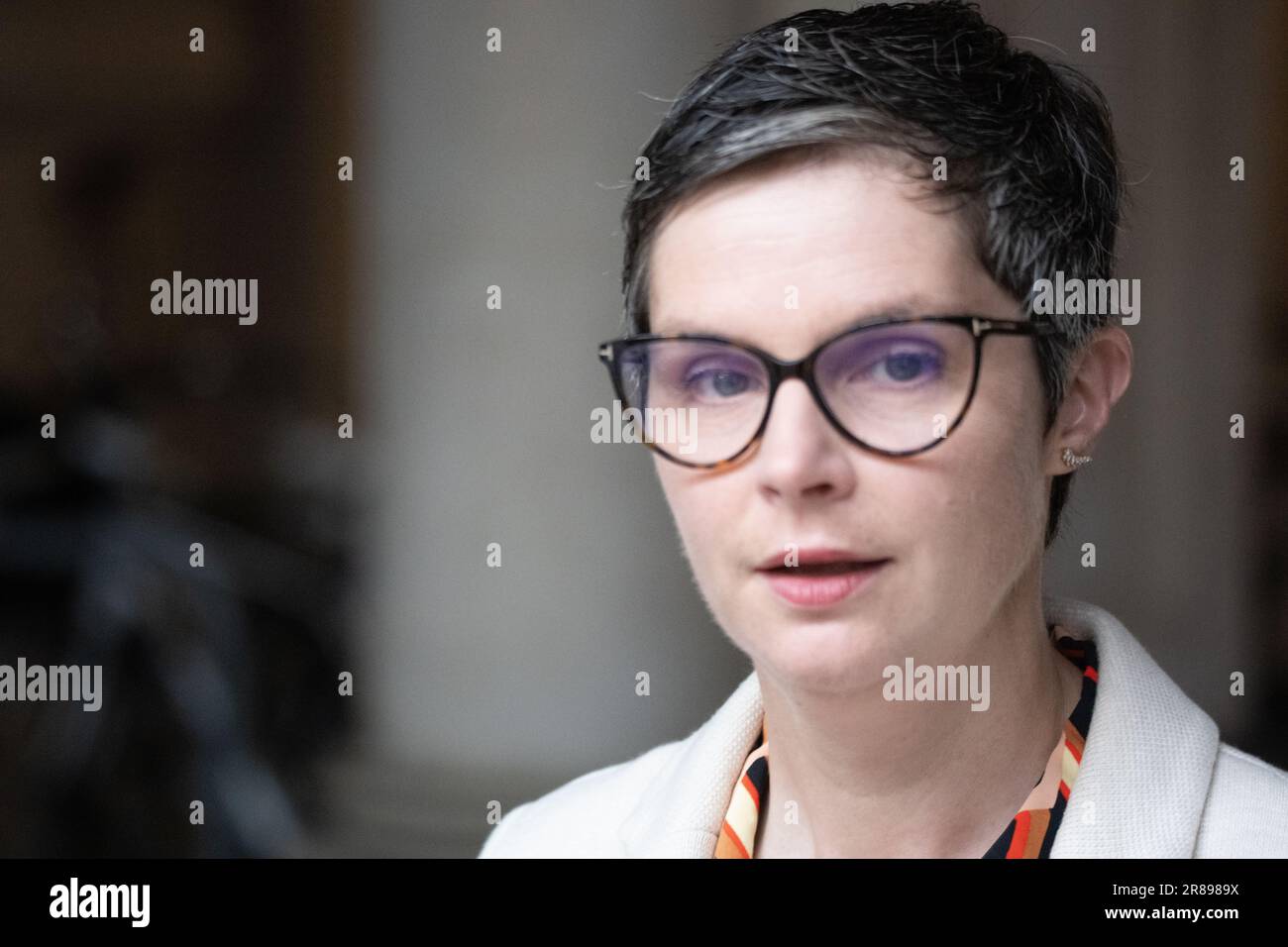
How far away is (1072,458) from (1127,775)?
201 millimetres

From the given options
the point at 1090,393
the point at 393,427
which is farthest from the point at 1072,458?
the point at 393,427

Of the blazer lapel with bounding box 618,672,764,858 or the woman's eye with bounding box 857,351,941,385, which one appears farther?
the blazer lapel with bounding box 618,672,764,858

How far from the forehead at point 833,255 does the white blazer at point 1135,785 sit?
0.26 meters

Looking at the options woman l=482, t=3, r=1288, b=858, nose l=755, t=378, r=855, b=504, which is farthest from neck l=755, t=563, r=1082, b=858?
nose l=755, t=378, r=855, b=504

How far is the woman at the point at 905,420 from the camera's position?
72cm

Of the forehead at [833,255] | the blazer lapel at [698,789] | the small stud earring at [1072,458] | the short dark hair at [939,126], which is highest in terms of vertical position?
the short dark hair at [939,126]

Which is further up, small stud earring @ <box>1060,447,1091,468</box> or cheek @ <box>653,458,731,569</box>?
small stud earring @ <box>1060,447,1091,468</box>

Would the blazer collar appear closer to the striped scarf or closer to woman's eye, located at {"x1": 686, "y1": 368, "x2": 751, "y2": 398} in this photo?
the striped scarf

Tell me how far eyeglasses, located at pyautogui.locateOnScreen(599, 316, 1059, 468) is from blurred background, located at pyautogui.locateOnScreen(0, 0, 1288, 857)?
11.7 inches

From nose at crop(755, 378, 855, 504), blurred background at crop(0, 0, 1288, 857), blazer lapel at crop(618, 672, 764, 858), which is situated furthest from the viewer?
blurred background at crop(0, 0, 1288, 857)

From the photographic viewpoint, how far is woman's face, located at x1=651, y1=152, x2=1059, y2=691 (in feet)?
2.35

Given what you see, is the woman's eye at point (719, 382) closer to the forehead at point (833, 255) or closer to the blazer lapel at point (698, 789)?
the forehead at point (833, 255)

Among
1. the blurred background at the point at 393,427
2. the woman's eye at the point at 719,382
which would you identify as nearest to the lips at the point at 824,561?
the woman's eye at the point at 719,382
